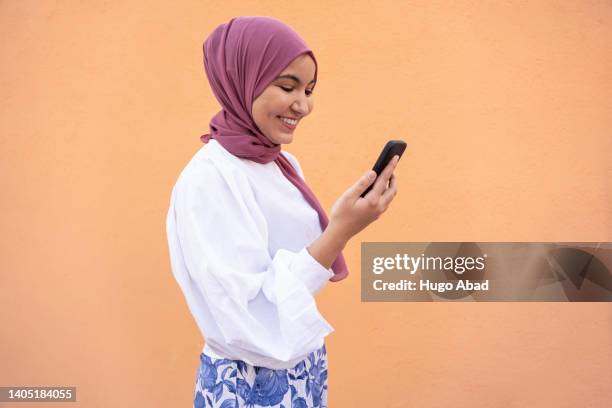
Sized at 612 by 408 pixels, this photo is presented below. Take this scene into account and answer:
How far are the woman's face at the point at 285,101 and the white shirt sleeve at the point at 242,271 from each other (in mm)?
107

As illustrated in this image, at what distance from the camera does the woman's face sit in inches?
47.0

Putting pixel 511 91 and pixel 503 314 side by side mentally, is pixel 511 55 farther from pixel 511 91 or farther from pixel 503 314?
pixel 503 314

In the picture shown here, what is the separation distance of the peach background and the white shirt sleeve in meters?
1.42

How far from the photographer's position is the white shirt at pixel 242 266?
3.56ft

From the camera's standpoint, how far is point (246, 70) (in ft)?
3.91

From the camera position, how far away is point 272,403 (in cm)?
122

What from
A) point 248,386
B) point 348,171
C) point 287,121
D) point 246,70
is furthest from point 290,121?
point 348,171

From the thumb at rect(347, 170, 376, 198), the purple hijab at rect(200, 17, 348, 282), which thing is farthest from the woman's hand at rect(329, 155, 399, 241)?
the purple hijab at rect(200, 17, 348, 282)

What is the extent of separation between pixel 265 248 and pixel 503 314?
1711mm

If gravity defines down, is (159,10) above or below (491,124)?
above

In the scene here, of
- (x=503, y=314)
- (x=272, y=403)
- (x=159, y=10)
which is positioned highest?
(x=159, y=10)

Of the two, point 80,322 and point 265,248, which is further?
point 80,322

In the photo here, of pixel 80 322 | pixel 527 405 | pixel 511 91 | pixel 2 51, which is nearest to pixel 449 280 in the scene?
pixel 527 405

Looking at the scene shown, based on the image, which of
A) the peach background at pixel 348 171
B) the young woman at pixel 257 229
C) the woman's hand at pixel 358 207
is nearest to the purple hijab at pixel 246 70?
the young woman at pixel 257 229
